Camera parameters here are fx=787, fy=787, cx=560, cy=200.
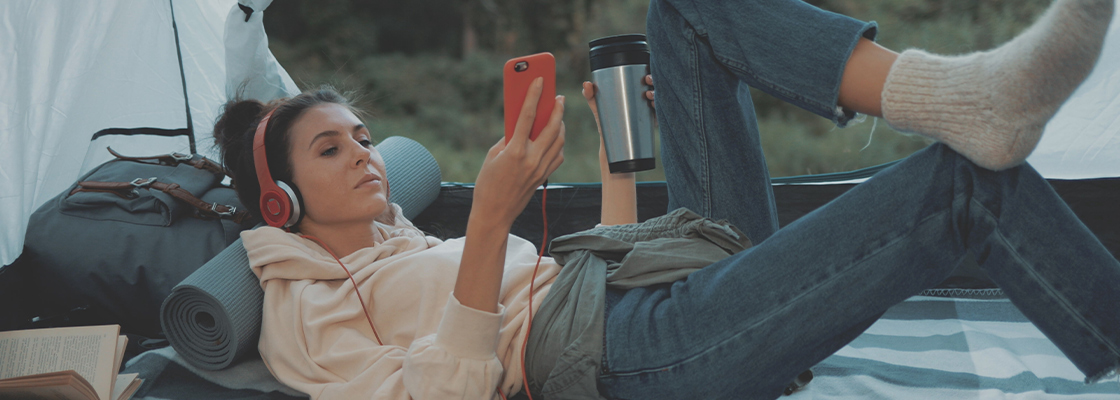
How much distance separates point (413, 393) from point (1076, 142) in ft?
5.11

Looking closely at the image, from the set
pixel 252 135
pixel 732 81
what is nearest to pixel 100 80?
pixel 252 135

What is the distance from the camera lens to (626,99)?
1255 mm

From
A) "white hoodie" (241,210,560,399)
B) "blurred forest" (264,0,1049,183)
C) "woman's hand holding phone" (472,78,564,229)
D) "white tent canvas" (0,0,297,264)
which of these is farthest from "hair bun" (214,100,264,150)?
"blurred forest" (264,0,1049,183)

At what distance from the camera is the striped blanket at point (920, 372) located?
1209 mm

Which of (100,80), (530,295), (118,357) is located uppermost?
(100,80)

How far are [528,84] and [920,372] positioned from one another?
0.89m

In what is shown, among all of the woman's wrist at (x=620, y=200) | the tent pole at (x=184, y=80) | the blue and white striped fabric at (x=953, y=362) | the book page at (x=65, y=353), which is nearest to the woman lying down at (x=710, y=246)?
the woman's wrist at (x=620, y=200)

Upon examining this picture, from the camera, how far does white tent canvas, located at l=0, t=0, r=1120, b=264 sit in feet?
4.66

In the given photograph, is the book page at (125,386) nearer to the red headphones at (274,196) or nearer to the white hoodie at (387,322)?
the white hoodie at (387,322)

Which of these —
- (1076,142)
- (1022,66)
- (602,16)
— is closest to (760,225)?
(1022,66)

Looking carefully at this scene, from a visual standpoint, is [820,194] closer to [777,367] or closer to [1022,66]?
[777,367]

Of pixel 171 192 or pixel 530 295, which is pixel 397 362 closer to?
pixel 530 295

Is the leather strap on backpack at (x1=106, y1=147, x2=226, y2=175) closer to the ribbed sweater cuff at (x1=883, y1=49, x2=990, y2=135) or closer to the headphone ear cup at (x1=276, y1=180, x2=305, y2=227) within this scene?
the headphone ear cup at (x1=276, y1=180, x2=305, y2=227)

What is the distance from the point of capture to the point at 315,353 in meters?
1.08
